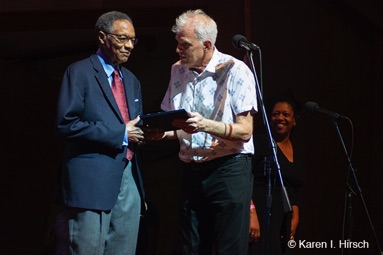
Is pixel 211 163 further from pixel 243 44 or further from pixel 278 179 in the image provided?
pixel 278 179

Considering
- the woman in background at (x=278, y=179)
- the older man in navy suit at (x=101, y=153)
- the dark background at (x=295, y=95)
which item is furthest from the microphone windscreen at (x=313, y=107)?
the older man in navy suit at (x=101, y=153)

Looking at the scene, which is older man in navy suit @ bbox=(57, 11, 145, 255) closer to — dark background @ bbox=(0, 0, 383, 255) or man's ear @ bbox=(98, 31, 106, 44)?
Result: man's ear @ bbox=(98, 31, 106, 44)

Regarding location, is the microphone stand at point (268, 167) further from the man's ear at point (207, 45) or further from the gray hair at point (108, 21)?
the gray hair at point (108, 21)

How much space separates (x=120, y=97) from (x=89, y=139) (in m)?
0.34

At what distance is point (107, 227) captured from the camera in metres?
3.26

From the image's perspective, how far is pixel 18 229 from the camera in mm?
6125

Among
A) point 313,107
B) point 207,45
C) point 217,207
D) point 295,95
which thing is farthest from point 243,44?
point 295,95

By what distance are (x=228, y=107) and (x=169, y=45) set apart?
98.3 inches

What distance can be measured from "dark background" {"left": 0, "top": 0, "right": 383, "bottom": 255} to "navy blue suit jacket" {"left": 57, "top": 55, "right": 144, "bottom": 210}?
81.4 inches

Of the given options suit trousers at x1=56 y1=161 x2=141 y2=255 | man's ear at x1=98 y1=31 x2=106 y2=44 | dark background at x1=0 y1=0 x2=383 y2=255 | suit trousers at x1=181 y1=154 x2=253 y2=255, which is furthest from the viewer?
dark background at x1=0 y1=0 x2=383 y2=255

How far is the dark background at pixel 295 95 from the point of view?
18.5 ft

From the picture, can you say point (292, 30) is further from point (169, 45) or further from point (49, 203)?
point (49, 203)

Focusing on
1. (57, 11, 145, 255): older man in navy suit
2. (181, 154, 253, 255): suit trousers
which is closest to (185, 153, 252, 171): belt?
(181, 154, 253, 255): suit trousers

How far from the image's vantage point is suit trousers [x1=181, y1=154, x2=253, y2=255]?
10.8ft
